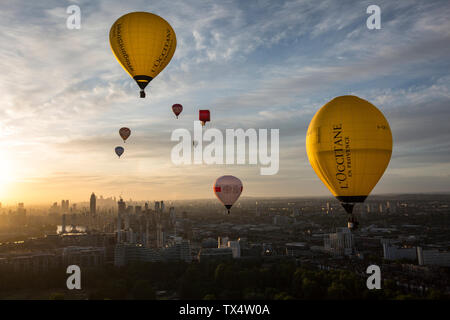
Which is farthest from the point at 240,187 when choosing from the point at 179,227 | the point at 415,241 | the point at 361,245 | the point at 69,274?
the point at 179,227

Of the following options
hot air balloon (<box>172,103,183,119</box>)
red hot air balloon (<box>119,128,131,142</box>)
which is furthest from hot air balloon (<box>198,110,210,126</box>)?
red hot air balloon (<box>119,128,131,142</box>)

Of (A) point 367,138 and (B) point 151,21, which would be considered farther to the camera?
(B) point 151,21

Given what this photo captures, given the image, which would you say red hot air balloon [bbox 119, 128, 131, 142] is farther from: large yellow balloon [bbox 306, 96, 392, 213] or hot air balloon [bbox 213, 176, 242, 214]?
large yellow balloon [bbox 306, 96, 392, 213]

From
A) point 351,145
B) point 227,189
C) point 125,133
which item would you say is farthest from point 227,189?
point 351,145

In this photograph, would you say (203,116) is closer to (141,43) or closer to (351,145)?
(141,43)

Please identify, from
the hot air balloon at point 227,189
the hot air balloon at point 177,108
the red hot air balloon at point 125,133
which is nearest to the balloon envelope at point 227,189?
the hot air balloon at point 227,189

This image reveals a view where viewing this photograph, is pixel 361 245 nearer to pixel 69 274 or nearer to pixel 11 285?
pixel 69 274

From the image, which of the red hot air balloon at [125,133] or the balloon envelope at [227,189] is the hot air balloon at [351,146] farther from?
the red hot air balloon at [125,133]
